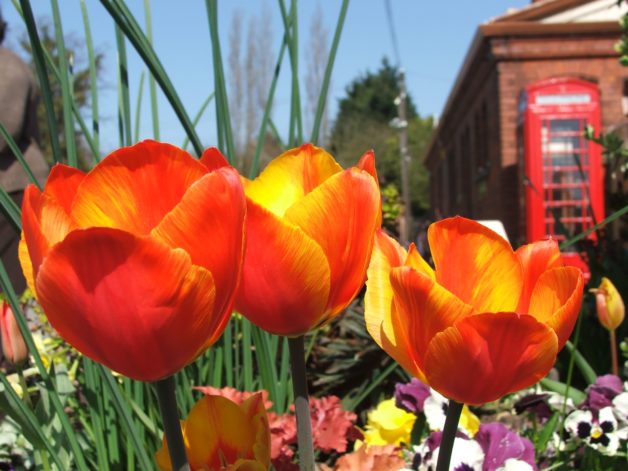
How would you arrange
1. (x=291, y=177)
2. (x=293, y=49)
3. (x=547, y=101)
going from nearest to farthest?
(x=291, y=177)
(x=293, y=49)
(x=547, y=101)

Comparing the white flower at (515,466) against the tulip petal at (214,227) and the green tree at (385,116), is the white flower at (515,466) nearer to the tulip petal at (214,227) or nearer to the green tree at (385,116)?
the tulip petal at (214,227)

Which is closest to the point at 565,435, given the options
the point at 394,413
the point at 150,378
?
the point at 394,413

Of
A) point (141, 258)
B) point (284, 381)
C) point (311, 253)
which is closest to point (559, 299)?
point (311, 253)

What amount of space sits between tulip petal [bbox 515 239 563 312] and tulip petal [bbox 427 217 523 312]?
17 mm

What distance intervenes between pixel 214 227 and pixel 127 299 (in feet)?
0.20

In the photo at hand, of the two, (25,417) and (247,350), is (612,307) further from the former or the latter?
(25,417)

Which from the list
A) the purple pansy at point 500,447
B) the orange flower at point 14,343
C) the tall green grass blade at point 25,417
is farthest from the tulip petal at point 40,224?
the purple pansy at point 500,447

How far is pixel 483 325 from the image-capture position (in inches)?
17.9

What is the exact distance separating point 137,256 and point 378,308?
0.21 meters

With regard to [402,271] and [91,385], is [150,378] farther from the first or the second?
[91,385]

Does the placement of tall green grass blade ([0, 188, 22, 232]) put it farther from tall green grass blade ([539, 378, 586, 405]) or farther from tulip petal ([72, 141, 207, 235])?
tall green grass blade ([539, 378, 586, 405])

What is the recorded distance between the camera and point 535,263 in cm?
54

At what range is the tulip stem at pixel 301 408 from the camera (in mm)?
509

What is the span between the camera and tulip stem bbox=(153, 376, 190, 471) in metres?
0.44
